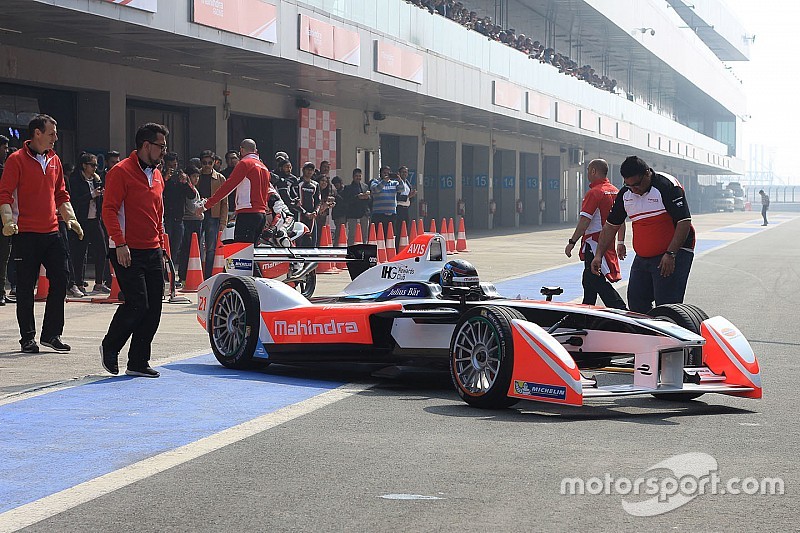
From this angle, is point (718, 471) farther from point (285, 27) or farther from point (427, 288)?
point (285, 27)

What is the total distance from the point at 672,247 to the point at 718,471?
3768 millimetres

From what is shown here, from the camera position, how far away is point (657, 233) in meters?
9.53

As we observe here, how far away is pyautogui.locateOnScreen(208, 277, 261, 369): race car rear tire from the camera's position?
29.7ft

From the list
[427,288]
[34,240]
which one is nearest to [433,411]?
[427,288]

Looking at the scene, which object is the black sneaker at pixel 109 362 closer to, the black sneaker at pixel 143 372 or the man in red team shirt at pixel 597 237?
the black sneaker at pixel 143 372

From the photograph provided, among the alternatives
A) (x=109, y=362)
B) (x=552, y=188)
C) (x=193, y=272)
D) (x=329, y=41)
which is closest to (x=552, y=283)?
(x=193, y=272)

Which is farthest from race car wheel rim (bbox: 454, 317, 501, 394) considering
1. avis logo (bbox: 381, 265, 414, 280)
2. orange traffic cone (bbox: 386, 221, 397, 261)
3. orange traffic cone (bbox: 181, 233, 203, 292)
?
orange traffic cone (bbox: 386, 221, 397, 261)

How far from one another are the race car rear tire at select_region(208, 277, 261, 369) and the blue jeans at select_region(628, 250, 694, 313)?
2890mm

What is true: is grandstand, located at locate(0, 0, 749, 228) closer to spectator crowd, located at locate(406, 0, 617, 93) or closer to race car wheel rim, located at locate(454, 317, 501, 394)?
spectator crowd, located at locate(406, 0, 617, 93)

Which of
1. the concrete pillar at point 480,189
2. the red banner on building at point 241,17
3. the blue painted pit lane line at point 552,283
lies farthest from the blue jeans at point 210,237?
the concrete pillar at point 480,189

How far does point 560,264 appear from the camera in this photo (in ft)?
78.4

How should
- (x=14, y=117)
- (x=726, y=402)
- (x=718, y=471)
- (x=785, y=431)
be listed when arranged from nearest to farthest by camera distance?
1. (x=718, y=471)
2. (x=785, y=431)
3. (x=726, y=402)
4. (x=14, y=117)

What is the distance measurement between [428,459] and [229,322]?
356cm

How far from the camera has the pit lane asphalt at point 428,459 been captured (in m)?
4.96
